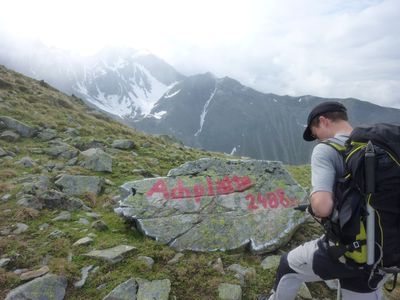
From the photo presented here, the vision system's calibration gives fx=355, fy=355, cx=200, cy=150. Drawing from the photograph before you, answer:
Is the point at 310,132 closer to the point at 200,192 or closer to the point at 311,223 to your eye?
the point at 200,192

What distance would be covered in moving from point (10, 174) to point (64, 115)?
13.5 meters

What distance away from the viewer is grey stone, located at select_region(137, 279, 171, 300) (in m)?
7.32

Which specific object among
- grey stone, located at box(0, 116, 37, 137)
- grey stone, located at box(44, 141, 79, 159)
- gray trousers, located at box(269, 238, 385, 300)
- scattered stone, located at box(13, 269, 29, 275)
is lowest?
scattered stone, located at box(13, 269, 29, 275)

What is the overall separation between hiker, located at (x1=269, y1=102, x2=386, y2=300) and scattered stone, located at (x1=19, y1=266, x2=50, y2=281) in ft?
16.9

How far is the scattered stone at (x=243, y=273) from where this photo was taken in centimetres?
809

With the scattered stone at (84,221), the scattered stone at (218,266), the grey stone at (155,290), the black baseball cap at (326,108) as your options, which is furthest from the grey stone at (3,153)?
the black baseball cap at (326,108)

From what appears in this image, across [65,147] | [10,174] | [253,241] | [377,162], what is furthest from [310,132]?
[65,147]

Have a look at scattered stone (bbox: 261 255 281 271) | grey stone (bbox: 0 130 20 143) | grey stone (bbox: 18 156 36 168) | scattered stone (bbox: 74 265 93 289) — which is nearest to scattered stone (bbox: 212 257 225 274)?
scattered stone (bbox: 261 255 281 271)

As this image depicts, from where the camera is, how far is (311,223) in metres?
11.1

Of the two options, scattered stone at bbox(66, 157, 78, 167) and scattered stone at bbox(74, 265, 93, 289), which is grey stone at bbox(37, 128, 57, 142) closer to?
scattered stone at bbox(66, 157, 78, 167)

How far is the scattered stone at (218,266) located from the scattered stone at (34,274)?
12.3ft

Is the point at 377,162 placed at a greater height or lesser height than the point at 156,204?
greater

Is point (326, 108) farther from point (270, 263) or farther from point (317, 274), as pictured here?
point (270, 263)

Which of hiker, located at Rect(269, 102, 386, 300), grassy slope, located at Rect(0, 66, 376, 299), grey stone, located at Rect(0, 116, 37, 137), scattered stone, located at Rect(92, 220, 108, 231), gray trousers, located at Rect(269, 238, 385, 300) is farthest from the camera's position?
grey stone, located at Rect(0, 116, 37, 137)
